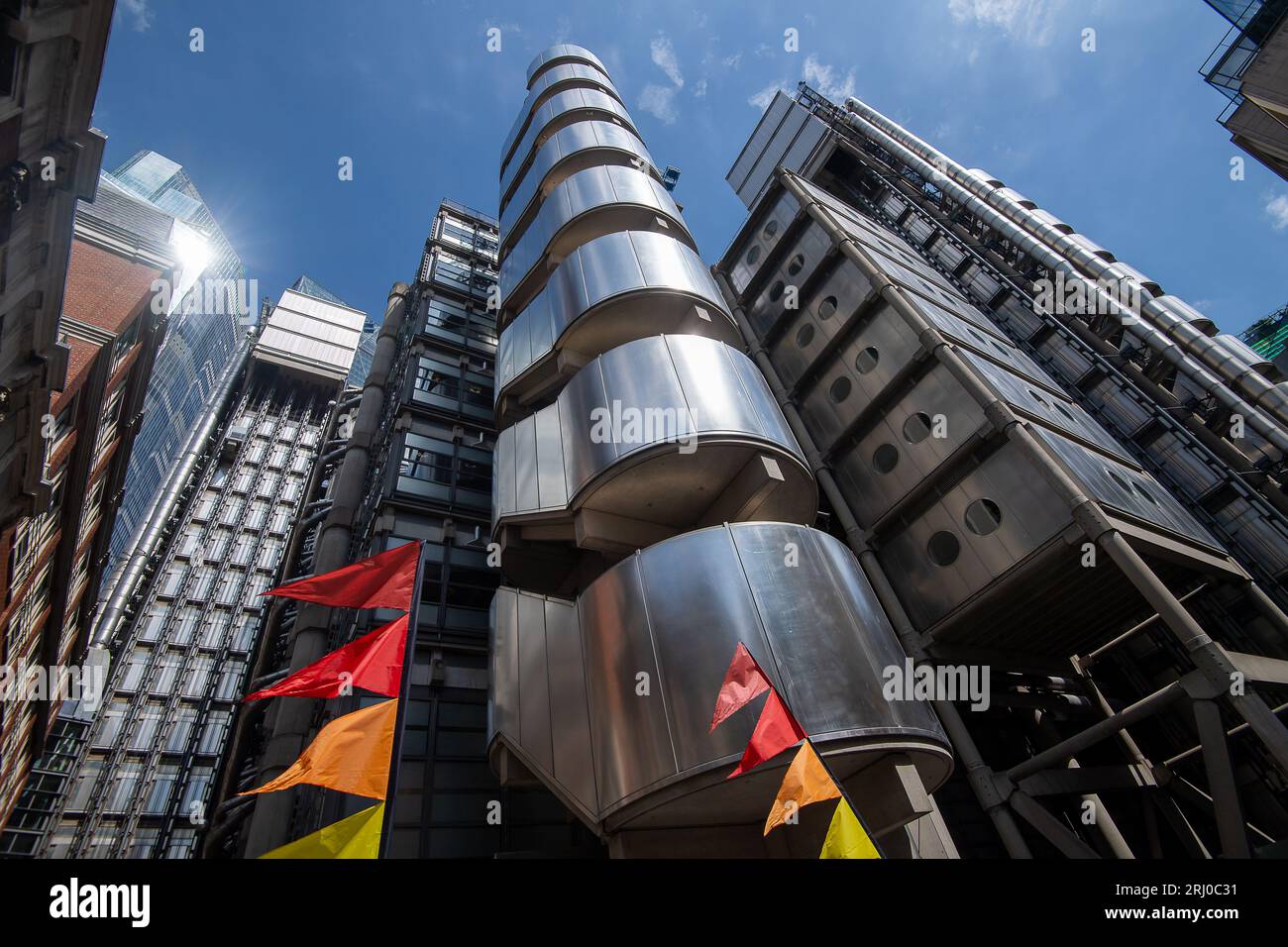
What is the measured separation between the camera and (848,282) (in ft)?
66.8

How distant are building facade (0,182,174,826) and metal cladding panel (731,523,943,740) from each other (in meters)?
17.6

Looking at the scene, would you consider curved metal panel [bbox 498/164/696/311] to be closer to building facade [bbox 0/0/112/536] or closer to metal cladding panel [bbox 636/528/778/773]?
building facade [bbox 0/0/112/536]

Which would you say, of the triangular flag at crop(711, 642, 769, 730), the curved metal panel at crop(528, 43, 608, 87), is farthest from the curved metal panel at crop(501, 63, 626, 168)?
the triangular flag at crop(711, 642, 769, 730)

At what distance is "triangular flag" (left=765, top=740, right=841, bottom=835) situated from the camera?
17.9 feet

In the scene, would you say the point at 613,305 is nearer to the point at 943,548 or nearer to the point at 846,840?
the point at 943,548

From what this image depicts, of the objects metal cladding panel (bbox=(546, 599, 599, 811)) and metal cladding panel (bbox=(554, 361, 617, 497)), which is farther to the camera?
metal cladding panel (bbox=(554, 361, 617, 497))

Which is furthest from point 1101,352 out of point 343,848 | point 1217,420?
point 343,848

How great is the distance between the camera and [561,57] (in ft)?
110

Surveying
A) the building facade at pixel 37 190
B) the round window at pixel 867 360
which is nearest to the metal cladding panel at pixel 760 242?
the round window at pixel 867 360

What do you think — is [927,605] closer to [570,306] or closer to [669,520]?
[669,520]

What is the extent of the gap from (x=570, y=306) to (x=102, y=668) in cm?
5022

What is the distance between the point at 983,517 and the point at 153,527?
6523cm

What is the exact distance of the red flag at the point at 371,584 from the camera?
9.16 metres

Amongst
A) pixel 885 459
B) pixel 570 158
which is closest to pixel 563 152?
pixel 570 158
